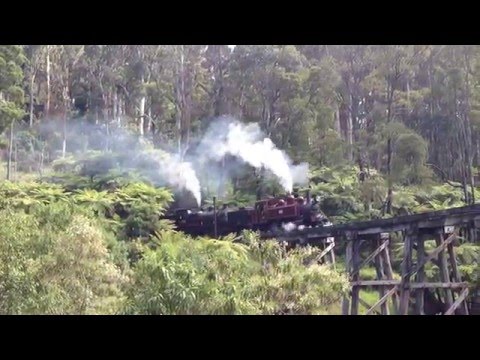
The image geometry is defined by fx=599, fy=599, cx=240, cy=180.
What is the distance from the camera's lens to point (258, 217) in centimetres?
1035

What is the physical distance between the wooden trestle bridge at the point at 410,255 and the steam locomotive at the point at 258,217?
28.6 inches

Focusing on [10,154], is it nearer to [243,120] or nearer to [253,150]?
[243,120]

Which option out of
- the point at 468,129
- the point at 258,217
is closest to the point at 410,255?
the point at 258,217

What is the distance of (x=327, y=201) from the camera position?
11578mm

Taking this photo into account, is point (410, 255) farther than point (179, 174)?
No

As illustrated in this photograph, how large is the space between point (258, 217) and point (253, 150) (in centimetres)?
268

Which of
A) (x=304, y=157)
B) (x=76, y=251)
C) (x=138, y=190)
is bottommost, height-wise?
(x=76, y=251)

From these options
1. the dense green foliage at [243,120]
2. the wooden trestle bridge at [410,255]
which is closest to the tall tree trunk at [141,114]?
the dense green foliage at [243,120]

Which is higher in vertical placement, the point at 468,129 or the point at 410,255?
the point at 468,129
